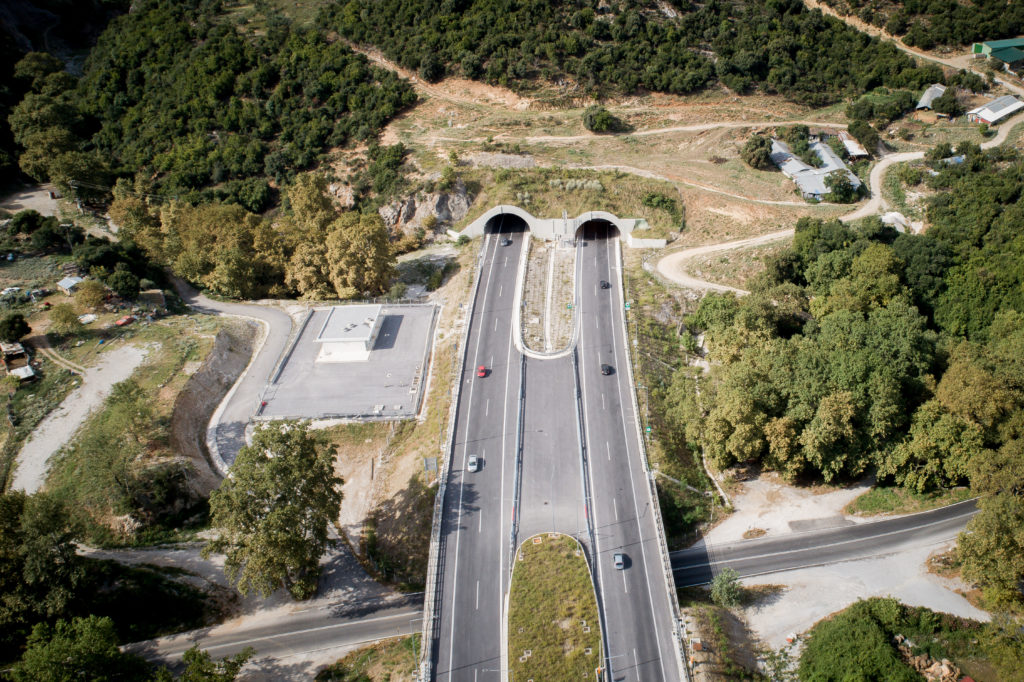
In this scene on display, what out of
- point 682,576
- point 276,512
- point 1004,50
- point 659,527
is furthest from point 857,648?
point 1004,50

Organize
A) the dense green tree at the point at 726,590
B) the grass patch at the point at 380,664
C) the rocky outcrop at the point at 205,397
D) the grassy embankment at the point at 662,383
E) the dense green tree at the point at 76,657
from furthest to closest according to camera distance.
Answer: the rocky outcrop at the point at 205,397
the grassy embankment at the point at 662,383
the dense green tree at the point at 726,590
the grass patch at the point at 380,664
the dense green tree at the point at 76,657

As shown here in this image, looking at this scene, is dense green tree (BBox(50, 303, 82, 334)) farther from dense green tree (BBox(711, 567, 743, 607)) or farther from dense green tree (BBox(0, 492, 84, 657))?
dense green tree (BBox(711, 567, 743, 607))

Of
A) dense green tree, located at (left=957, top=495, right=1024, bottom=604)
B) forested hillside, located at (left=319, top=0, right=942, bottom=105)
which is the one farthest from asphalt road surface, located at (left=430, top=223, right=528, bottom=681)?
forested hillside, located at (left=319, top=0, right=942, bottom=105)

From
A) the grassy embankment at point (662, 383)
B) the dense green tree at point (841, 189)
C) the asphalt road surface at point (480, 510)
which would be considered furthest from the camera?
the dense green tree at point (841, 189)

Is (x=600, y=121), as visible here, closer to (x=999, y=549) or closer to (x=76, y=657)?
(x=999, y=549)

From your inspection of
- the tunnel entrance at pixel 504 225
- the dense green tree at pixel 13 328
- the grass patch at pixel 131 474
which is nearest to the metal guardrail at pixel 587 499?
the tunnel entrance at pixel 504 225

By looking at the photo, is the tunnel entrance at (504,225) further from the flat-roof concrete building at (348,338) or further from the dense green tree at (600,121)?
the flat-roof concrete building at (348,338)
